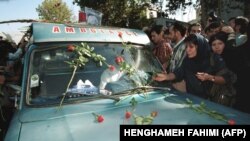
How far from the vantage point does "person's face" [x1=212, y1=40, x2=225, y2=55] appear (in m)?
Answer: 4.80

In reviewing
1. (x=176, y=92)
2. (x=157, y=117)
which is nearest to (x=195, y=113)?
(x=157, y=117)

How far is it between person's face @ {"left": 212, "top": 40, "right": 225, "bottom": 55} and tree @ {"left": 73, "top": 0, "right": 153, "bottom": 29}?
2357 cm

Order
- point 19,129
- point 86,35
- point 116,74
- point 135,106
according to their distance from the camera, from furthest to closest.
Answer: point 86,35 → point 116,74 → point 135,106 → point 19,129

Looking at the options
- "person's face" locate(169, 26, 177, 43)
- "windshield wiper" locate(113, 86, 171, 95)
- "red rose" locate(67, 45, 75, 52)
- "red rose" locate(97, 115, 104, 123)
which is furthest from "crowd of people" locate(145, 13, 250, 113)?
"person's face" locate(169, 26, 177, 43)

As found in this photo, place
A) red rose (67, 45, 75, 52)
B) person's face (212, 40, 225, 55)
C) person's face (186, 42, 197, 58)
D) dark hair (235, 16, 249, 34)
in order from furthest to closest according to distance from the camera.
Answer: dark hair (235, 16, 249, 34) < person's face (212, 40, 225, 55) < person's face (186, 42, 197, 58) < red rose (67, 45, 75, 52)

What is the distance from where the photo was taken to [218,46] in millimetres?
4812

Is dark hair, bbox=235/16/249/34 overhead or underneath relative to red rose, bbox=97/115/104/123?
overhead

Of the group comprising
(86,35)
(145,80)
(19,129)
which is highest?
(86,35)

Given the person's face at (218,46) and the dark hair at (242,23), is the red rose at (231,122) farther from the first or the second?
the dark hair at (242,23)

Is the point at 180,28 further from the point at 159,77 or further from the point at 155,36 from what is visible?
the point at 159,77

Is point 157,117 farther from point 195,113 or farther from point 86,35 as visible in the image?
point 86,35

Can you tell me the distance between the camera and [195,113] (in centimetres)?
323

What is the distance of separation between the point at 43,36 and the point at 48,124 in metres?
1.21

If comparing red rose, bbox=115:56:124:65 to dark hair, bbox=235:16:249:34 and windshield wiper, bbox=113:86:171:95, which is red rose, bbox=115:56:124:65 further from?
dark hair, bbox=235:16:249:34
